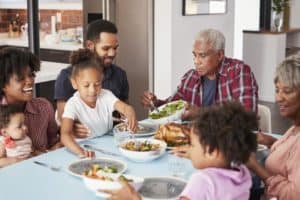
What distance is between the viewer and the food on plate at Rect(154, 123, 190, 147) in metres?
2.04

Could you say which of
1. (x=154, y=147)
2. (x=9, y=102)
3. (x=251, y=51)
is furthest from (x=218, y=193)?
(x=251, y=51)

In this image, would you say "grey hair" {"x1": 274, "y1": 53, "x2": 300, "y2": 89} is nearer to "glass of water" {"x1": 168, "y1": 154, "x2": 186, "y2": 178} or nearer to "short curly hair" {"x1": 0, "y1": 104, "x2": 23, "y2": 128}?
"glass of water" {"x1": 168, "y1": 154, "x2": 186, "y2": 178}

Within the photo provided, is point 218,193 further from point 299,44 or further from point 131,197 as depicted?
point 299,44

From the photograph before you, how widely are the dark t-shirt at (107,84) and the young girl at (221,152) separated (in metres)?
1.31

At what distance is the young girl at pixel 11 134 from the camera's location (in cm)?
195

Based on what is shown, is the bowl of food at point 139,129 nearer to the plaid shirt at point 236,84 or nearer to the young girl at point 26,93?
the young girl at point 26,93

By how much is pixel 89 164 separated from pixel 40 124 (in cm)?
57

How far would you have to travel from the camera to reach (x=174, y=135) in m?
2.06

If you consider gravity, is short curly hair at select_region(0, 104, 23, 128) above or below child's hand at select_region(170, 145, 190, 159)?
above

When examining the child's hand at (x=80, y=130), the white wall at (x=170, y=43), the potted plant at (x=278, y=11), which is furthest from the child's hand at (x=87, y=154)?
the potted plant at (x=278, y=11)

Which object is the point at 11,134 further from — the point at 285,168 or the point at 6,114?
the point at 285,168

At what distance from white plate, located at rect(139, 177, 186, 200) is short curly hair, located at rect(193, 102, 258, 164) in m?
0.28

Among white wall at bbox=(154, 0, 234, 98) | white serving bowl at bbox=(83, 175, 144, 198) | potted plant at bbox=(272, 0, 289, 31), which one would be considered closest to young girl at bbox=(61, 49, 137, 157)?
white serving bowl at bbox=(83, 175, 144, 198)

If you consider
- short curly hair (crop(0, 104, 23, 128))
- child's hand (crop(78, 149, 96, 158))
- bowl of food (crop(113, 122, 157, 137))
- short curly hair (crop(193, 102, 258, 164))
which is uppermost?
short curly hair (crop(193, 102, 258, 164))
